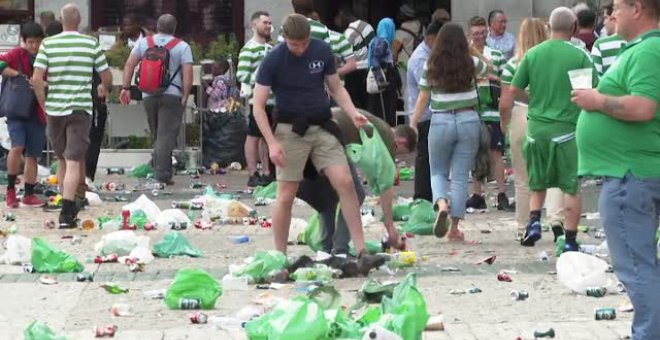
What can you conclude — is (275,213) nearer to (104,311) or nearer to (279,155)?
(279,155)

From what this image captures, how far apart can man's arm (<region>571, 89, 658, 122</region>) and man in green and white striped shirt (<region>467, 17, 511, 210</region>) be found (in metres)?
6.80

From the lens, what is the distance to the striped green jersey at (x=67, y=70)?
1354 cm

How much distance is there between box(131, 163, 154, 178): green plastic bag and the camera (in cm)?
1828

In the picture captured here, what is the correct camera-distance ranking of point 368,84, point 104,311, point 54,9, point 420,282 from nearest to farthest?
point 104,311, point 420,282, point 368,84, point 54,9

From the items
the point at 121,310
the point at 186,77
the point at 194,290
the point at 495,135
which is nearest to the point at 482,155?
the point at 495,135

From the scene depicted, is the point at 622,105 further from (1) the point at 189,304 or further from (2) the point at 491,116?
(2) the point at 491,116

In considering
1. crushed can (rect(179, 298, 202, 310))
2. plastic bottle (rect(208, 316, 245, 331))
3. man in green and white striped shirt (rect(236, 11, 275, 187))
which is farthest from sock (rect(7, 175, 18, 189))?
plastic bottle (rect(208, 316, 245, 331))

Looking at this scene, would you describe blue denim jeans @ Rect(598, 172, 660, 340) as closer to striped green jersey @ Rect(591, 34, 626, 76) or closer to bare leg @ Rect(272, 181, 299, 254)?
bare leg @ Rect(272, 181, 299, 254)

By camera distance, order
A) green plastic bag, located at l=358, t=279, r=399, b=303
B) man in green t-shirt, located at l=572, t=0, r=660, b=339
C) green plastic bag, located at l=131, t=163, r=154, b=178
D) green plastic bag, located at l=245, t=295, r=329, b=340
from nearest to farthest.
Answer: man in green t-shirt, located at l=572, t=0, r=660, b=339 → green plastic bag, located at l=245, t=295, r=329, b=340 → green plastic bag, located at l=358, t=279, r=399, b=303 → green plastic bag, located at l=131, t=163, r=154, b=178

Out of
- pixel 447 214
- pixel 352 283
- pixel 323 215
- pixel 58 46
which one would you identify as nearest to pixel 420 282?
pixel 352 283

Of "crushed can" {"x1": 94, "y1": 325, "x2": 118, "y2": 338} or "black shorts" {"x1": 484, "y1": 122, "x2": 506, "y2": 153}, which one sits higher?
"black shorts" {"x1": 484, "y1": 122, "x2": 506, "y2": 153}

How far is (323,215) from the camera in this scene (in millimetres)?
10945

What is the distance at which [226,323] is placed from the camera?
337 inches

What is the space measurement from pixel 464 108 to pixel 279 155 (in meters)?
2.22
